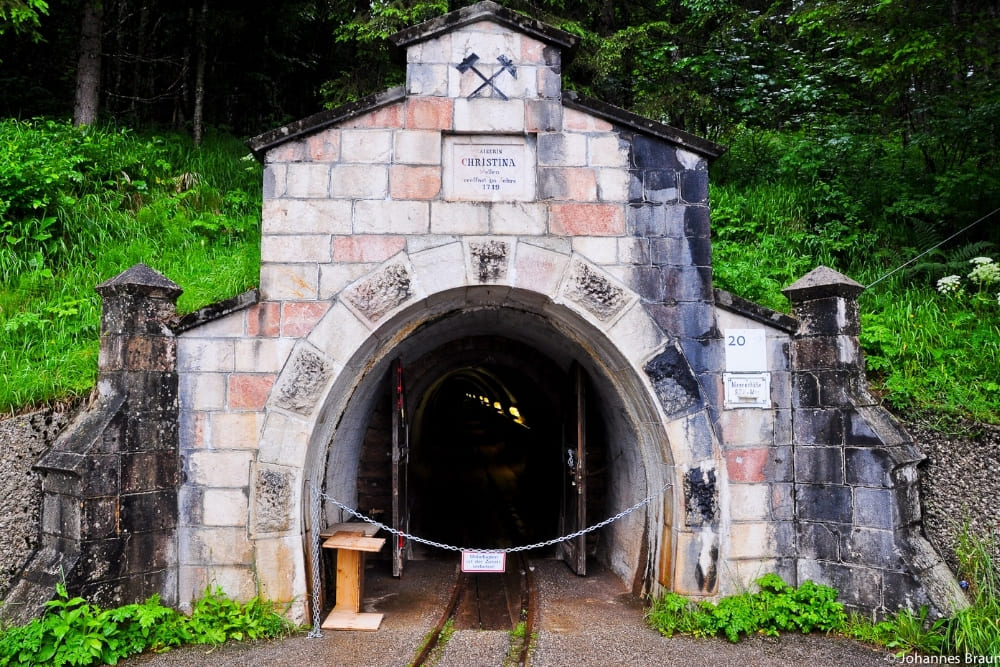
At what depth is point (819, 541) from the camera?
5105mm

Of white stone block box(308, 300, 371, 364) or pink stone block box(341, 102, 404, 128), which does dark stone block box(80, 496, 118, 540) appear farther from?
pink stone block box(341, 102, 404, 128)

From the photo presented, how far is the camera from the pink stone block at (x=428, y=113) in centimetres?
525

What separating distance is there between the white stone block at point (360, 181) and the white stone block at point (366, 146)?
64 mm

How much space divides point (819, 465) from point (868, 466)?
0.34m

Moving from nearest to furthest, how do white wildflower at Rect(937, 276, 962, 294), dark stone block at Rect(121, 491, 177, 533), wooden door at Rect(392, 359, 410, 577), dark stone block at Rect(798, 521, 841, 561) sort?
dark stone block at Rect(121, 491, 177, 533), dark stone block at Rect(798, 521, 841, 561), white wildflower at Rect(937, 276, 962, 294), wooden door at Rect(392, 359, 410, 577)

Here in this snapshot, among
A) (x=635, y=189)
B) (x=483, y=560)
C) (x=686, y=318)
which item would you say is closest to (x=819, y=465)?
(x=686, y=318)

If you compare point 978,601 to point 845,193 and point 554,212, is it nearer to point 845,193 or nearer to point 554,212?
point 554,212

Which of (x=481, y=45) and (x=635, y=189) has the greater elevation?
(x=481, y=45)

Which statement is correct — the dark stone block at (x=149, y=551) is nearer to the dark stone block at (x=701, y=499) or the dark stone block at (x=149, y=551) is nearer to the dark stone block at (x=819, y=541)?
the dark stone block at (x=701, y=499)

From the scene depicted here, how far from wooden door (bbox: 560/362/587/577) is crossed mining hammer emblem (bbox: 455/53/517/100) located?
9.71ft

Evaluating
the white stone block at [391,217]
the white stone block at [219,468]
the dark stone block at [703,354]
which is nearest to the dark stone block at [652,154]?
the dark stone block at [703,354]

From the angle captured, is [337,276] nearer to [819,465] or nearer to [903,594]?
[819,465]

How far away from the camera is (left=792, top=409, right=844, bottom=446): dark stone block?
16.7 feet

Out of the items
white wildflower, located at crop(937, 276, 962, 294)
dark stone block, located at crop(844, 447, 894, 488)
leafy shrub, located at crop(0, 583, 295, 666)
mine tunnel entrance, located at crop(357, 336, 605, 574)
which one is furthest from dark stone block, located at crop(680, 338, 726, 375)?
leafy shrub, located at crop(0, 583, 295, 666)
